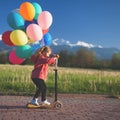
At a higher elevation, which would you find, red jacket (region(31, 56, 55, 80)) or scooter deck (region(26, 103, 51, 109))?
red jacket (region(31, 56, 55, 80))

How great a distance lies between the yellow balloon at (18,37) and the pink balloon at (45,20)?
721 mm

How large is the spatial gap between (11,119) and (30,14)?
365 cm

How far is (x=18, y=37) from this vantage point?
1256 centimetres

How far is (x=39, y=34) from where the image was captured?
1291cm

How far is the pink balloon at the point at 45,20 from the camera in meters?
13.2

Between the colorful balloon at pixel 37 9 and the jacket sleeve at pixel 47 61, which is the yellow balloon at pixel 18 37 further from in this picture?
the colorful balloon at pixel 37 9

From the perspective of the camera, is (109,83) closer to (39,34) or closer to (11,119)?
(39,34)

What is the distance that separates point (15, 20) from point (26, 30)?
0.45 meters

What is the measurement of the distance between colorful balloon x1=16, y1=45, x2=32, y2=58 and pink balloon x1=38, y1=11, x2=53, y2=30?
0.85 metres

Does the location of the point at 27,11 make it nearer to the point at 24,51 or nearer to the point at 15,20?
the point at 15,20

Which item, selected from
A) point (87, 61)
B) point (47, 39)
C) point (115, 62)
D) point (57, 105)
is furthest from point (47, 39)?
point (87, 61)

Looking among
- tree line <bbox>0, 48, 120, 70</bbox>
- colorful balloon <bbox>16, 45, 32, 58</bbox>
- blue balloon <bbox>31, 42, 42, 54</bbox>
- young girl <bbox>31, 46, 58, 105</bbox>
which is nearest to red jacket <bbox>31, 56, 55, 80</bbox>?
young girl <bbox>31, 46, 58, 105</bbox>

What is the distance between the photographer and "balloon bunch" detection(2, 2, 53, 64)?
1279cm

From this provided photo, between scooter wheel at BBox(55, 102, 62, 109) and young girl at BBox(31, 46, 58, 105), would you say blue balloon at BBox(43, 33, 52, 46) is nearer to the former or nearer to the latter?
young girl at BBox(31, 46, 58, 105)
